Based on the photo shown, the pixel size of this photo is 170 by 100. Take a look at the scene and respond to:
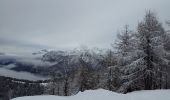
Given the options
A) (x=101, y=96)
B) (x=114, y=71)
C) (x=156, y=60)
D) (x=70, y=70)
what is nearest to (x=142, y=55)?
(x=156, y=60)

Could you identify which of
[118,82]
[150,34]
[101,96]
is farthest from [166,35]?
[101,96]

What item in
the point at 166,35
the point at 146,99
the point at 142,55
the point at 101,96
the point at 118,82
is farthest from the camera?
the point at 118,82

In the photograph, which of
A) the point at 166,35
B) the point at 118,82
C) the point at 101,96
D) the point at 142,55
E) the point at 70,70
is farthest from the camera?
the point at 70,70

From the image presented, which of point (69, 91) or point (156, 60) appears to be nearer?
point (156, 60)

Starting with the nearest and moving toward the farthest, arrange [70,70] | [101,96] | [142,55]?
1. [101,96]
2. [142,55]
3. [70,70]

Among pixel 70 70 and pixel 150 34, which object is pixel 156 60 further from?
pixel 70 70

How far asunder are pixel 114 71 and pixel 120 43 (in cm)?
483

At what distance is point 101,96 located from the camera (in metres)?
25.4

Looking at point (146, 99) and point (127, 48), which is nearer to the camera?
point (146, 99)

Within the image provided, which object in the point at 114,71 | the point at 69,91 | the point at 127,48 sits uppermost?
the point at 127,48

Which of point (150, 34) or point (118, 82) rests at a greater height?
point (150, 34)

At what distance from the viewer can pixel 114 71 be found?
47.3 m

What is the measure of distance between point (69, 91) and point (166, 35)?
29.8m

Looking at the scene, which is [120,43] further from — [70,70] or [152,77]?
[70,70]
